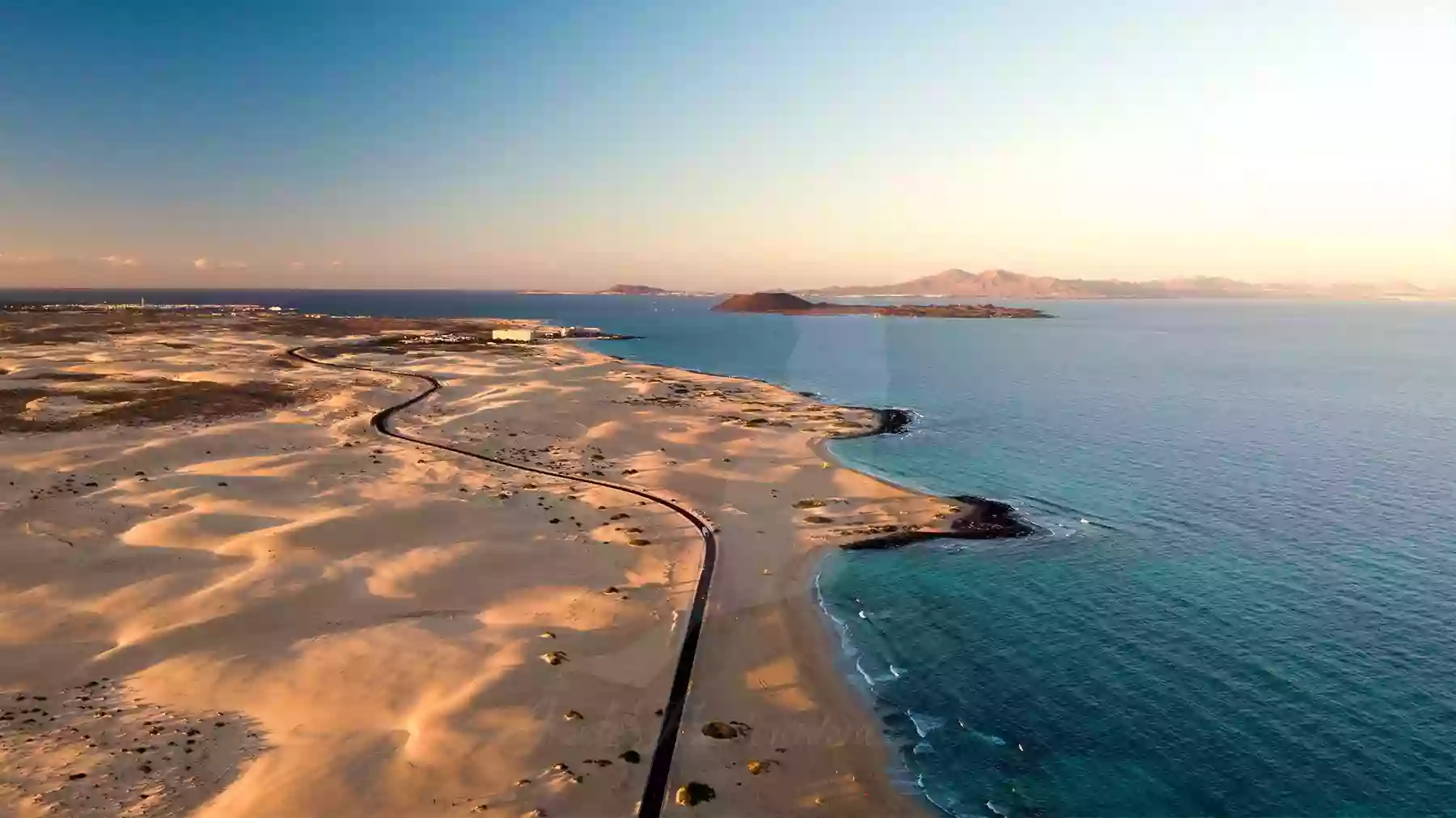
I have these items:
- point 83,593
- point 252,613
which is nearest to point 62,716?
point 252,613

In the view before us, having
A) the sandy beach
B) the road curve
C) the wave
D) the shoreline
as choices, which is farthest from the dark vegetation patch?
the wave

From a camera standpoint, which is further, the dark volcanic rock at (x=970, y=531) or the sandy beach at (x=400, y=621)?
the dark volcanic rock at (x=970, y=531)

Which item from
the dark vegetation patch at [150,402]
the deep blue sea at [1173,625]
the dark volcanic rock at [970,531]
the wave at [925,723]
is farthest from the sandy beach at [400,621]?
the deep blue sea at [1173,625]

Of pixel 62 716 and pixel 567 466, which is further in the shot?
pixel 567 466

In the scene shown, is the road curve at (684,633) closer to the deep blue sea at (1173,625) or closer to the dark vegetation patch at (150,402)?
the deep blue sea at (1173,625)

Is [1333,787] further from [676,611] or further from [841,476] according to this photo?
[841,476]

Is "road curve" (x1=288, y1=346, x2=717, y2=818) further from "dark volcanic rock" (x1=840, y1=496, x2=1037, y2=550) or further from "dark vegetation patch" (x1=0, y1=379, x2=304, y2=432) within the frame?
"dark vegetation patch" (x1=0, y1=379, x2=304, y2=432)

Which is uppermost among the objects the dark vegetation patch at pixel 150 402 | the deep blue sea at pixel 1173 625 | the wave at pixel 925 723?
the dark vegetation patch at pixel 150 402
